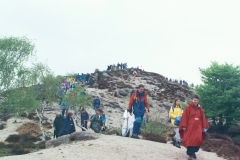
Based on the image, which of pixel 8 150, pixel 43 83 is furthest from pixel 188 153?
pixel 43 83

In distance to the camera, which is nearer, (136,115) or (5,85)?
(136,115)

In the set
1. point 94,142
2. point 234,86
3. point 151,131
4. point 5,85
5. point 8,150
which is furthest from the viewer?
point 234,86

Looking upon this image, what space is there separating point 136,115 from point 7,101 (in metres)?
16.0

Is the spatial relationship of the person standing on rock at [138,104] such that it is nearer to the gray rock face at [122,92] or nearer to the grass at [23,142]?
the grass at [23,142]

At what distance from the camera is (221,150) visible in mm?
15930

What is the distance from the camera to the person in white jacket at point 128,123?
41.2 ft

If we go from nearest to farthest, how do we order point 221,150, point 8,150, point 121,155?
point 121,155 < point 221,150 < point 8,150

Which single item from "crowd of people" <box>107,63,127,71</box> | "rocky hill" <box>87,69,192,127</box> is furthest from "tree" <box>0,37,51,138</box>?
"crowd of people" <box>107,63,127,71</box>

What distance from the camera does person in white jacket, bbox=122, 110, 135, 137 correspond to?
12570 millimetres

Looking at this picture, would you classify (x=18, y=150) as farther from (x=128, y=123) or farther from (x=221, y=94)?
(x=221, y=94)

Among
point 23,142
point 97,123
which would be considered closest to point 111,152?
point 97,123

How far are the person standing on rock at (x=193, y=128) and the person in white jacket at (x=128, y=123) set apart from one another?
3103 millimetres

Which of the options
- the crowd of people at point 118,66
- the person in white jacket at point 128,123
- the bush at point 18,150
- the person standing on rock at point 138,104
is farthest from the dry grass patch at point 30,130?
the crowd of people at point 118,66

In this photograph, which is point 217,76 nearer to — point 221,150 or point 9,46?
point 221,150
